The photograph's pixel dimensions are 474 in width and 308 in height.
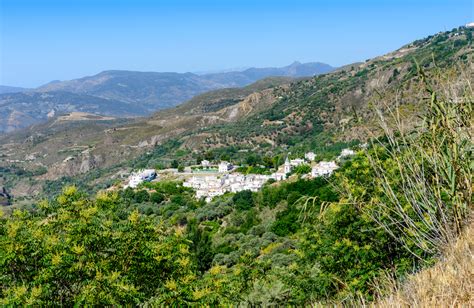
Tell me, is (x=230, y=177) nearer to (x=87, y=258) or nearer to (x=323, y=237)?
(x=323, y=237)

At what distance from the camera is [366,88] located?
85.1 meters

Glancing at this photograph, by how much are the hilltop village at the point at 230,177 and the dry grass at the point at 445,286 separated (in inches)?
1543

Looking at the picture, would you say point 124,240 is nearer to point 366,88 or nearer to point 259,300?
point 259,300

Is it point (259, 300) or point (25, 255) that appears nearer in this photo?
A: point (25, 255)

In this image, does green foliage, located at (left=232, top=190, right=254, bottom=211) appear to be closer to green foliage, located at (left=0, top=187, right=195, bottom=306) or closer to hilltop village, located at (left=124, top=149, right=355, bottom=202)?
hilltop village, located at (left=124, top=149, right=355, bottom=202)

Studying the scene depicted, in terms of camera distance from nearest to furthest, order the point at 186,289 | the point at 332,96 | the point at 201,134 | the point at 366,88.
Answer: the point at 186,289 → the point at 366,88 → the point at 332,96 → the point at 201,134

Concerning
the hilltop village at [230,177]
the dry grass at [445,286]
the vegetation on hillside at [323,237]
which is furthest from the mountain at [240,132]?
the dry grass at [445,286]

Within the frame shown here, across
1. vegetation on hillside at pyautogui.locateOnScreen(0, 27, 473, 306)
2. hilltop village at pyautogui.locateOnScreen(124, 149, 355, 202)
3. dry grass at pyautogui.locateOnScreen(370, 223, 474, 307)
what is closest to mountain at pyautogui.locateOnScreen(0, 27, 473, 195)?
hilltop village at pyautogui.locateOnScreen(124, 149, 355, 202)

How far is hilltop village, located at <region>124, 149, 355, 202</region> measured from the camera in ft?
152

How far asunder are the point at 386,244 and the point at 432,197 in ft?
20.1

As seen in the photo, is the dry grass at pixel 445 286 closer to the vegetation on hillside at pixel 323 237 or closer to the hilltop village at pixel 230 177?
the vegetation on hillside at pixel 323 237

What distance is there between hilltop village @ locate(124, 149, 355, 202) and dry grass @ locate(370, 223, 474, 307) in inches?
1543

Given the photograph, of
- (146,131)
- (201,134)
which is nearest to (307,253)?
(201,134)

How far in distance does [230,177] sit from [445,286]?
168 ft
